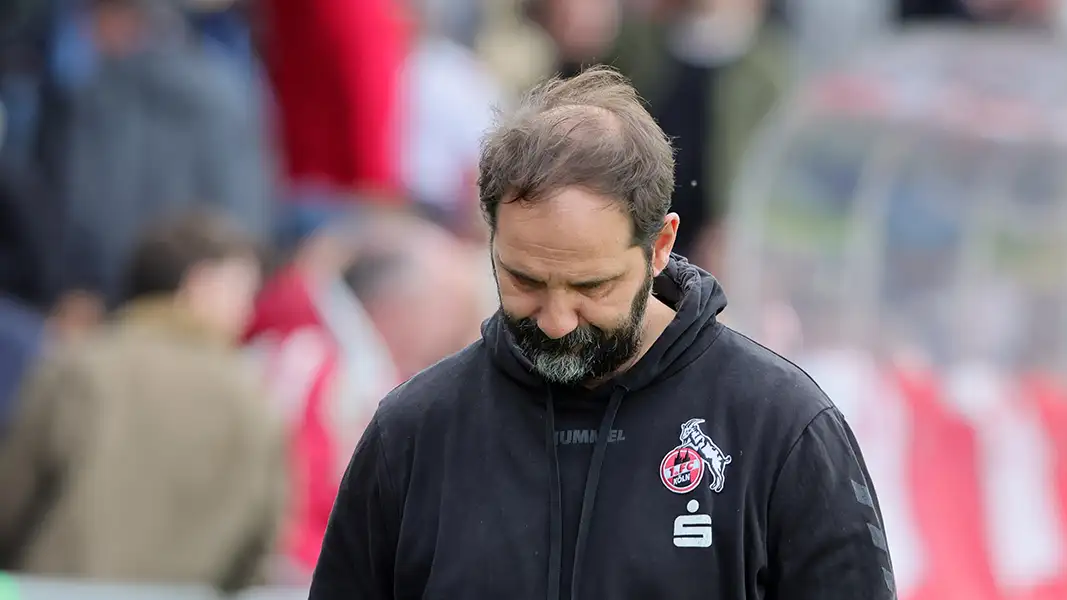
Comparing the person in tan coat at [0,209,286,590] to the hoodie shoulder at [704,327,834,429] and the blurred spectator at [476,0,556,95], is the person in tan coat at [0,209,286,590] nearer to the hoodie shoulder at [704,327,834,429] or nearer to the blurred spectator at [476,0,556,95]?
the blurred spectator at [476,0,556,95]

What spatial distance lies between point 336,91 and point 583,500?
6.31 m

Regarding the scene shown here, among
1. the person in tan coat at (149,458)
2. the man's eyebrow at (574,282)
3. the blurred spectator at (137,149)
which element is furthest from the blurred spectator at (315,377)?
the man's eyebrow at (574,282)

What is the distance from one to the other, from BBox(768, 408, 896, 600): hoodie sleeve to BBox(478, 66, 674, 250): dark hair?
16.3 inches

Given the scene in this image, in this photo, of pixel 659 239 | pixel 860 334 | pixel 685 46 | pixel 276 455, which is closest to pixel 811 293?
pixel 860 334

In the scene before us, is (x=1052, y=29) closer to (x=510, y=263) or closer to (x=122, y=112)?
(x=122, y=112)

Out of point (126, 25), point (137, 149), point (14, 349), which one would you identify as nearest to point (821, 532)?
point (14, 349)

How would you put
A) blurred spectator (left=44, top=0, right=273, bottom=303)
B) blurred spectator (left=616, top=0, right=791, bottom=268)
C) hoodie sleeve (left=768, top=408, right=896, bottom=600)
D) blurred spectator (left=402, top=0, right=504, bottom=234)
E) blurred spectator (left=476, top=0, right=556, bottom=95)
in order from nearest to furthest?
hoodie sleeve (left=768, top=408, right=896, bottom=600)
blurred spectator (left=44, top=0, right=273, bottom=303)
blurred spectator (left=616, top=0, right=791, bottom=268)
blurred spectator (left=402, top=0, right=504, bottom=234)
blurred spectator (left=476, top=0, right=556, bottom=95)

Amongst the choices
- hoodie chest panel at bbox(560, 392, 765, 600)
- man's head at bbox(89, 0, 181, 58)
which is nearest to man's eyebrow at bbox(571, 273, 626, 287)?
hoodie chest panel at bbox(560, 392, 765, 600)

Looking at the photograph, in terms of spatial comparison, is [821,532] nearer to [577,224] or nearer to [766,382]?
[766,382]

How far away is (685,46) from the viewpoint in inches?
383

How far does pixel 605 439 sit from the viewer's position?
3016 millimetres

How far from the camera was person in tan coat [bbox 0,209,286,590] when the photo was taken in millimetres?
6516

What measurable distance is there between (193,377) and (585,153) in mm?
3977

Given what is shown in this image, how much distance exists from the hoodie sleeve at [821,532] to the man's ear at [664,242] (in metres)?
0.34
